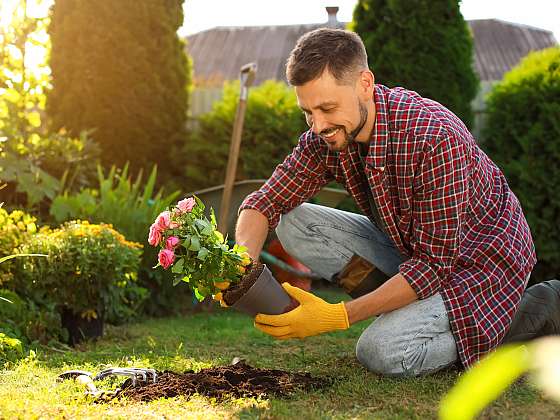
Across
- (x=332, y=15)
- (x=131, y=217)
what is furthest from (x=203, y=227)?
(x=332, y=15)

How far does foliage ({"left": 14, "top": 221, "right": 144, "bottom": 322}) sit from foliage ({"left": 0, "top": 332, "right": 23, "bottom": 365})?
50cm

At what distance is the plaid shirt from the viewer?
2352 millimetres

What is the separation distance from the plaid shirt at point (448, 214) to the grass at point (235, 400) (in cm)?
29

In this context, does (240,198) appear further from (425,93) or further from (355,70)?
(355,70)

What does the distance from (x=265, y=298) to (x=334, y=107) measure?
661 millimetres

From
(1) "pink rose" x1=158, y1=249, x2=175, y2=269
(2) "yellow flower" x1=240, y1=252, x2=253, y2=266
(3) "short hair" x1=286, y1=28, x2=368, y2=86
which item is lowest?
(2) "yellow flower" x1=240, y1=252, x2=253, y2=266

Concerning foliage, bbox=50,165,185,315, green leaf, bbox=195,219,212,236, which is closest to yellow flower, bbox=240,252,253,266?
green leaf, bbox=195,219,212,236

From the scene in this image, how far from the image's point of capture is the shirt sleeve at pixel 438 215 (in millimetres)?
2340

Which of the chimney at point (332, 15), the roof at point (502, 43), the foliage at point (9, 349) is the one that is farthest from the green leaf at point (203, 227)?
the roof at point (502, 43)

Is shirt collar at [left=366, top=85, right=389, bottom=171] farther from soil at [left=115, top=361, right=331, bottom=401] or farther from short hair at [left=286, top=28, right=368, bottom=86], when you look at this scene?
soil at [left=115, top=361, right=331, bottom=401]

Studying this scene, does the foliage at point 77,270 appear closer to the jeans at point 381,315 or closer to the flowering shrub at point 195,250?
the jeans at point 381,315

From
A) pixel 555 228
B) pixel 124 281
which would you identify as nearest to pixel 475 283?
pixel 124 281

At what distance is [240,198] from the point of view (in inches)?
185

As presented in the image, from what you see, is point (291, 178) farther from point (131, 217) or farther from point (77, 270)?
point (131, 217)
